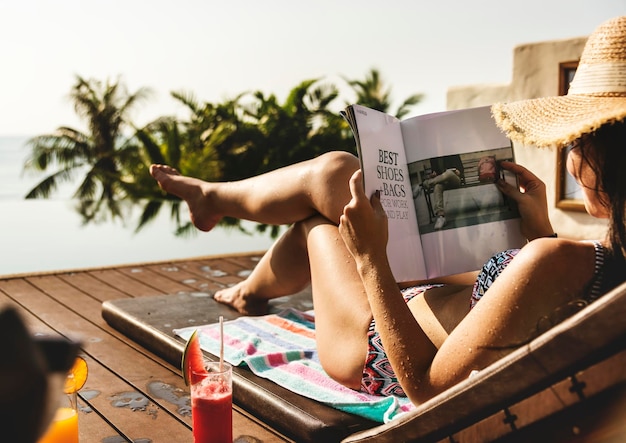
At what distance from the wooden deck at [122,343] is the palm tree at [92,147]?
12.1m

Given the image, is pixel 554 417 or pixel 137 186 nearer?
pixel 554 417

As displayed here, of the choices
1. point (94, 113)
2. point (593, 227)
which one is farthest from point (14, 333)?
point (94, 113)

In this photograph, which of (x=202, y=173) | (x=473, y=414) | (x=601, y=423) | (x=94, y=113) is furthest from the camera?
(x=94, y=113)

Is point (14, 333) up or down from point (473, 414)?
up

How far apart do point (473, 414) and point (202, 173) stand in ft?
42.2

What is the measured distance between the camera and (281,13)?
23359mm

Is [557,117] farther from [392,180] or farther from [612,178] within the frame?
[392,180]

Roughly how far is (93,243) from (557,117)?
6741 millimetres

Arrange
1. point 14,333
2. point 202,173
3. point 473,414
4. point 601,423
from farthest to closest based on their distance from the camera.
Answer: point 202,173 → point 473,414 → point 601,423 → point 14,333

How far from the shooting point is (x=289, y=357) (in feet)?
7.09

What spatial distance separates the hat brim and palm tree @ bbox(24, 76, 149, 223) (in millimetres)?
14894

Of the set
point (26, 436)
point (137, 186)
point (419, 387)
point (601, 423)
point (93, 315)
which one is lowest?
point (137, 186)

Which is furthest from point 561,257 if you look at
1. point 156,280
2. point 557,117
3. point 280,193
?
point 156,280

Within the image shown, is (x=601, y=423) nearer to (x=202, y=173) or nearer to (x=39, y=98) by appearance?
(x=202, y=173)
